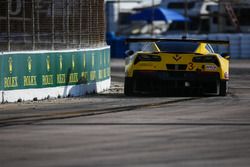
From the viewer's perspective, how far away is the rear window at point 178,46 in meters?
17.7

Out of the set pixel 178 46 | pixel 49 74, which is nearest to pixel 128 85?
pixel 178 46

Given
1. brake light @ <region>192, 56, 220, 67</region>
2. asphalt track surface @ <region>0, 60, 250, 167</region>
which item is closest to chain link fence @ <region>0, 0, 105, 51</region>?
asphalt track surface @ <region>0, 60, 250, 167</region>

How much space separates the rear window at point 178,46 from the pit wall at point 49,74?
217 cm

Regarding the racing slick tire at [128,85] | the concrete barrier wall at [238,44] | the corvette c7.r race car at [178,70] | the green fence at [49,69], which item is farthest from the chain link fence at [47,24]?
the concrete barrier wall at [238,44]

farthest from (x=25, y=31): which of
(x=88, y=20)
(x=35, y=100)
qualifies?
(x=88, y=20)

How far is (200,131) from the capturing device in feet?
37.0

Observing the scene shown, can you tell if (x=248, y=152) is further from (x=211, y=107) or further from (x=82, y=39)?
(x=82, y=39)

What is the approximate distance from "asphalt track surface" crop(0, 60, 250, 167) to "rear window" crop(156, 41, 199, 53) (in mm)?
1351

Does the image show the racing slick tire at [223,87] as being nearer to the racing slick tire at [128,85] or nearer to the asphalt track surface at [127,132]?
the asphalt track surface at [127,132]

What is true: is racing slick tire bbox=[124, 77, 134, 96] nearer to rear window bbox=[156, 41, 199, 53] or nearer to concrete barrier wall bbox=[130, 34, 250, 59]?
rear window bbox=[156, 41, 199, 53]

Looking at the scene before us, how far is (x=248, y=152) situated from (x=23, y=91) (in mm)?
7909

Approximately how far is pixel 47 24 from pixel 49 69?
4.80ft

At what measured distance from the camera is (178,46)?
58.6 ft

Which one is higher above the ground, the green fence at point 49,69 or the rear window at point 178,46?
the rear window at point 178,46
